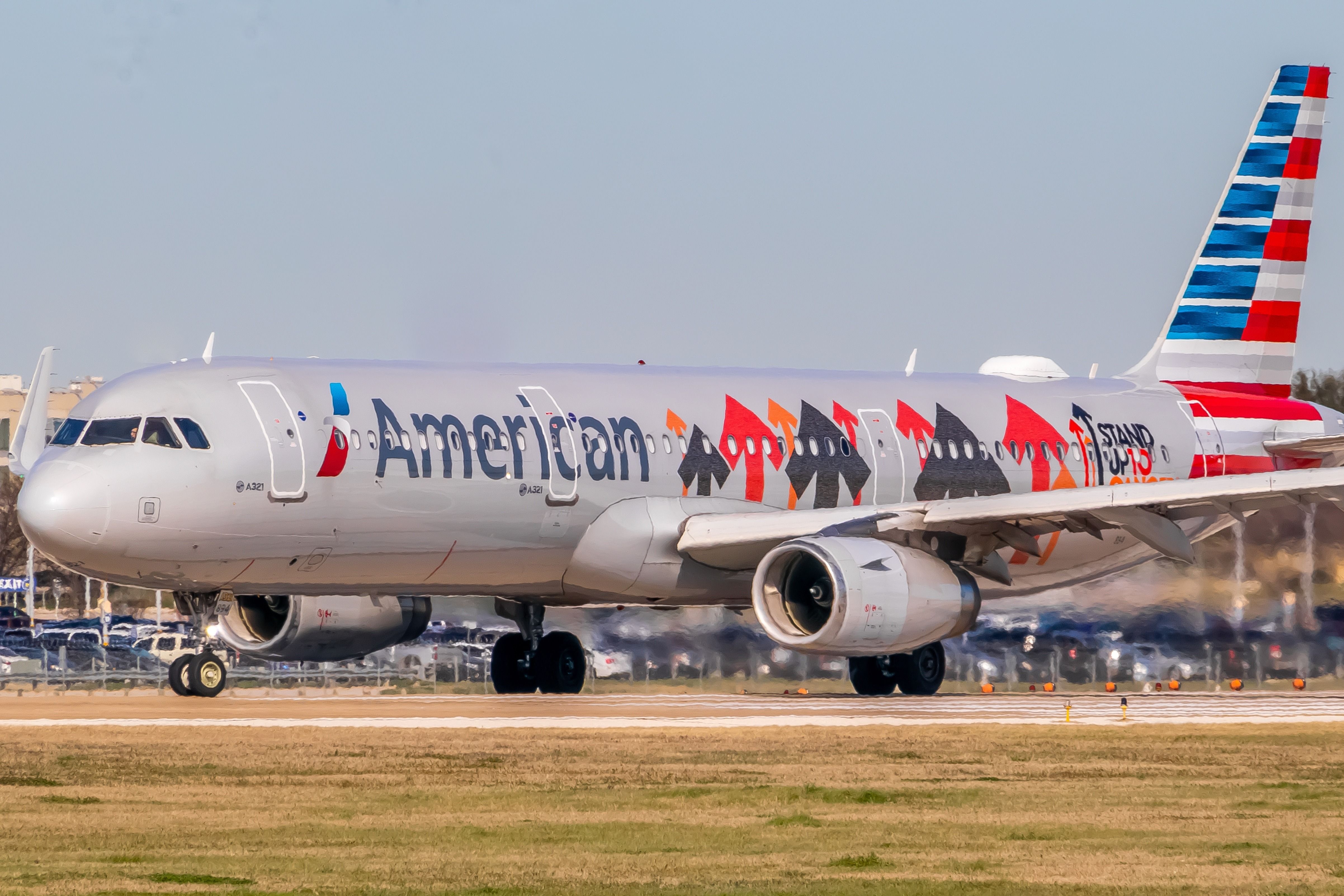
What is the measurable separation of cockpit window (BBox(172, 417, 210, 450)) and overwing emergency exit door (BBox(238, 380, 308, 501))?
0.62 meters

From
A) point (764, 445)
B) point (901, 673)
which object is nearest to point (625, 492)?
point (764, 445)

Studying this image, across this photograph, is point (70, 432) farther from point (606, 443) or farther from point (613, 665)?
point (613, 665)

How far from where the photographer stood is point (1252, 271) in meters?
33.6

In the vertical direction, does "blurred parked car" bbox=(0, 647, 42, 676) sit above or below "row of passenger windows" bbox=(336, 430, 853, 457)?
below

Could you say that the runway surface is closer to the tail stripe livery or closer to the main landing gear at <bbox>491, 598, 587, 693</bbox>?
the main landing gear at <bbox>491, 598, 587, 693</bbox>

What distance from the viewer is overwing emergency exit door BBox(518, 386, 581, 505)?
25781 millimetres

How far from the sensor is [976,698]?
94.3 feet

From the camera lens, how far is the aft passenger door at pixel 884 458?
1142 inches

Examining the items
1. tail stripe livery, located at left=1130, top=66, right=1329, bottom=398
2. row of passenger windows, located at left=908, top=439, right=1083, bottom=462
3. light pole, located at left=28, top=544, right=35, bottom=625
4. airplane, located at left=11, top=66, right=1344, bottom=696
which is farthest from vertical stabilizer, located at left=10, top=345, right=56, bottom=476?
light pole, located at left=28, top=544, right=35, bottom=625

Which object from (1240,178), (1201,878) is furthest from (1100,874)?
→ (1240,178)

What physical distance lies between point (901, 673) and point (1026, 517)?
509 centimetres

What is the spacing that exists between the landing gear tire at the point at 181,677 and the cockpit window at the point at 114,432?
4663 millimetres

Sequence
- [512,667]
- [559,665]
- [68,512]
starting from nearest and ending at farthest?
[68,512] → [559,665] → [512,667]

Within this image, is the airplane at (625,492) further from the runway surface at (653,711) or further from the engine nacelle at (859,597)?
the runway surface at (653,711)
